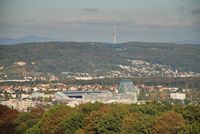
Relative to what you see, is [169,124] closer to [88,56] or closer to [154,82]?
[154,82]

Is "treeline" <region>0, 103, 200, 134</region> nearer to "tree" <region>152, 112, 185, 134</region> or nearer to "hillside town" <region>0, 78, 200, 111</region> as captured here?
"tree" <region>152, 112, 185, 134</region>

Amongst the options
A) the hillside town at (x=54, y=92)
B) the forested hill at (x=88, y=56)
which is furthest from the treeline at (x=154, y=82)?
the forested hill at (x=88, y=56)

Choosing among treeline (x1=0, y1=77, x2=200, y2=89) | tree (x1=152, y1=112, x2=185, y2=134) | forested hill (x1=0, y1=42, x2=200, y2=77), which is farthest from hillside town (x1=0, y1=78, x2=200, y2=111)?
tree (x1=152, y1=112, x2=185, y2=134)

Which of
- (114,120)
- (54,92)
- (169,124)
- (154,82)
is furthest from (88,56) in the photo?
(169,124)

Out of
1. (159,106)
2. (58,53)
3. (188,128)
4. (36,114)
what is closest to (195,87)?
(36,114)

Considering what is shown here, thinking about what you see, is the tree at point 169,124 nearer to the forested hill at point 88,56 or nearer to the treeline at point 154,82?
the treeline at point 154,82
